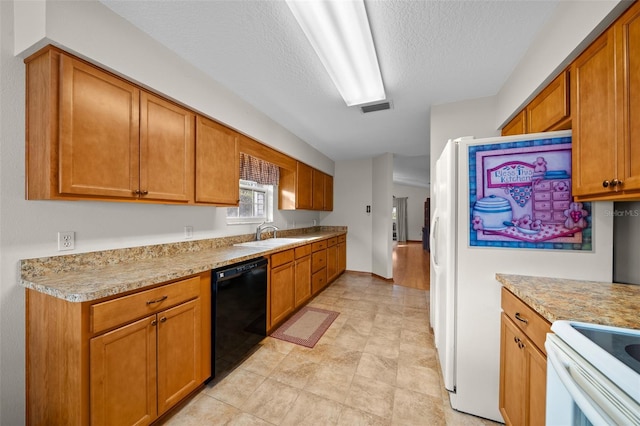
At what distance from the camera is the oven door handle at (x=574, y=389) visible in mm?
602

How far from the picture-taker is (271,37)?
1.63 meters

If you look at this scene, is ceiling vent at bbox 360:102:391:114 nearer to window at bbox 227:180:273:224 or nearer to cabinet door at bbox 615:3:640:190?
cabinet door at bbox 615:3:640:190

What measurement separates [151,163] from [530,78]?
2.82 meters

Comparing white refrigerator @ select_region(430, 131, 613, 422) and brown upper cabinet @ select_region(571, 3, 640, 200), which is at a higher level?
brown upper cabinet @ select_region(571, 3, 640, 200)

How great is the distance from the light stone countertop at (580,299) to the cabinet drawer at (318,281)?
2559mm

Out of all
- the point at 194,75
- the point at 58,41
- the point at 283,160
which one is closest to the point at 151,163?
the point at 58,41

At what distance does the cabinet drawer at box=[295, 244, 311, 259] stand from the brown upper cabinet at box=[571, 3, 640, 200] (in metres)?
2.54

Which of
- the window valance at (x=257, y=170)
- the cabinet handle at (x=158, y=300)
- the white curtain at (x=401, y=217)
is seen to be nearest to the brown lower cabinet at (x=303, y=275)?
the window valance at (x=257, y=170)

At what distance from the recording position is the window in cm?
304

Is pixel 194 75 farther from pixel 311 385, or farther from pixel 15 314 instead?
pixel 311 385

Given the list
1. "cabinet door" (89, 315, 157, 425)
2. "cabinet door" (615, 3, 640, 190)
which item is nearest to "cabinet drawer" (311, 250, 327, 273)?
"cabinet door" (89, 315, 157, 425)

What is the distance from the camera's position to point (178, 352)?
4.98ft

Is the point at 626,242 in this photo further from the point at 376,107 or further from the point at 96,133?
the point at 96,133

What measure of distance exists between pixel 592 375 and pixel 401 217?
10.7 m
